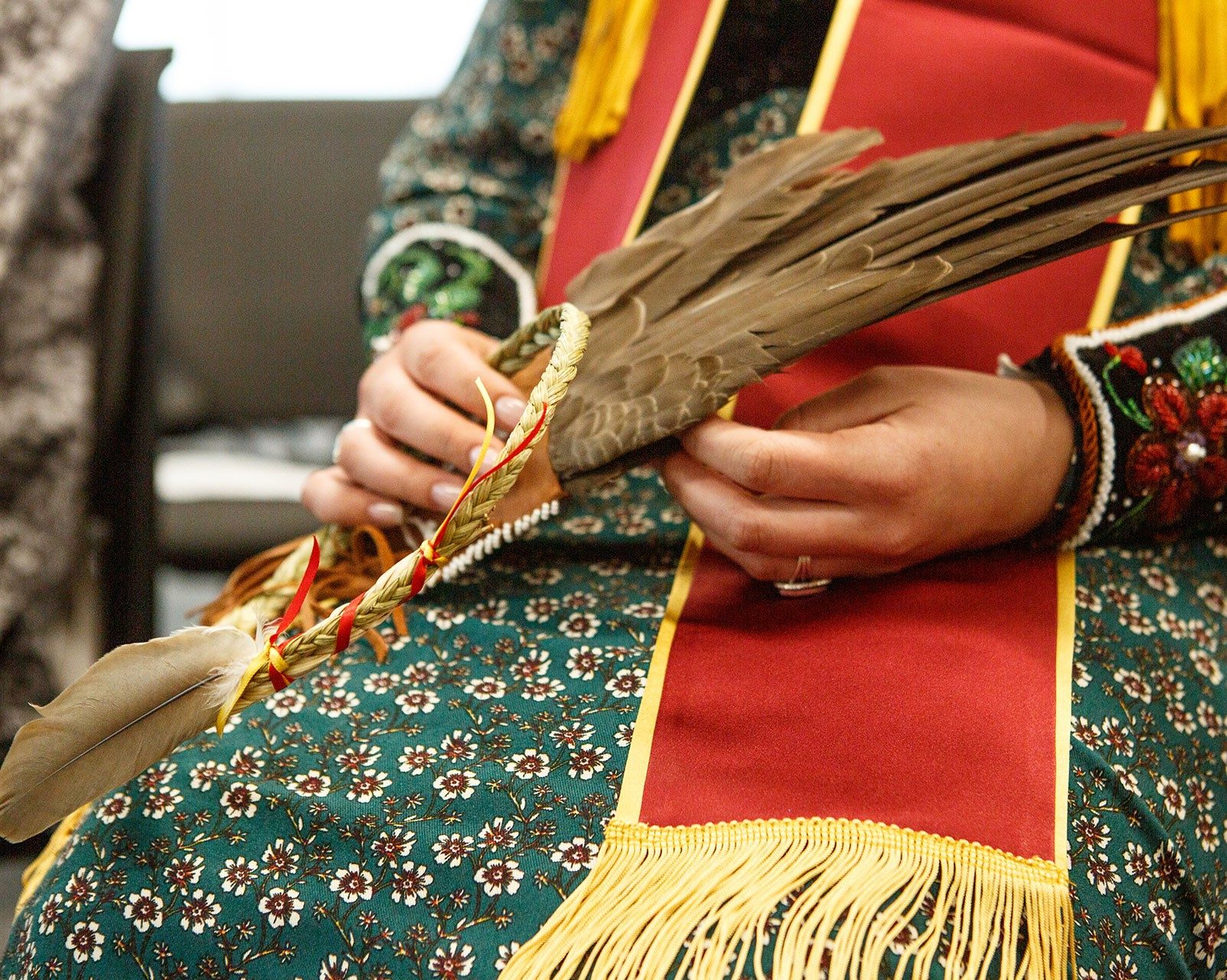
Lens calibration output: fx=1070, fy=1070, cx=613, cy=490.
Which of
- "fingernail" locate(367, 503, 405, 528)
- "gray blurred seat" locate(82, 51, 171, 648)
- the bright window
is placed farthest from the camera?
the bright window

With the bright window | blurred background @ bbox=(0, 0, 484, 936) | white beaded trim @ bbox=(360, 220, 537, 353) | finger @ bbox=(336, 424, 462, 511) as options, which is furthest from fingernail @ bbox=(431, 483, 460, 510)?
the bright window

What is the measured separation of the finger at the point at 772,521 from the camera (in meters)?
0.51

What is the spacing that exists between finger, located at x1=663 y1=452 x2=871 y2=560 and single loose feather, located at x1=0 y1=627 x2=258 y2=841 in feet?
0.74

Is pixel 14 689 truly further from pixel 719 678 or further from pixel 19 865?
pixel 719 678

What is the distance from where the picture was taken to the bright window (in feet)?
6.71

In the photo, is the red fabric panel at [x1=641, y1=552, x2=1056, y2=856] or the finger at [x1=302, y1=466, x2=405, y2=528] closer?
the red fabric panel at [x1=641, y1=552, x2=1056, y2=856]

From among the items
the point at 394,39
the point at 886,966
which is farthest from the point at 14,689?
the point at 394,39

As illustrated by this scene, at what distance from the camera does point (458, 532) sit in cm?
45

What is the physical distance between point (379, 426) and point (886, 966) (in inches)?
15.5

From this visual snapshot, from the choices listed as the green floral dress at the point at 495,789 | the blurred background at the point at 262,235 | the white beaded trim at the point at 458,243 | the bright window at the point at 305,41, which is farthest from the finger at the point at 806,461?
the bright window at the point at 305,41

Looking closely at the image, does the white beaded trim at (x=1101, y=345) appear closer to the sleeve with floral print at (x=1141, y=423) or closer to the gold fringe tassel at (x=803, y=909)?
the sleeve with floral print at (x=1141, y=423)

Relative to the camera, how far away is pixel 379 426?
628mm

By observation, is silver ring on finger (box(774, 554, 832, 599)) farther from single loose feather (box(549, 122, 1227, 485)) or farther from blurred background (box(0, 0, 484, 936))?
blurred background (box(0, 0, 484, 936))

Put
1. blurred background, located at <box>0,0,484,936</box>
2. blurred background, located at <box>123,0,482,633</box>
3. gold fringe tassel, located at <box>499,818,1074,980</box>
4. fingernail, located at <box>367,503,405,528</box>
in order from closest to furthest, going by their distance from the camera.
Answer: gold fringe tassel, located at <box>499,818,1074,980</box> < fingernail, located at <box>367,503,405,528</box> < blurred background, located at <box>0,0,484,936</box> < blurred background, located at <box>123,0,482,633</box>
